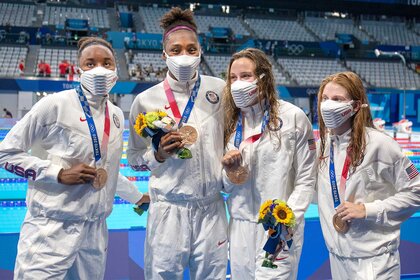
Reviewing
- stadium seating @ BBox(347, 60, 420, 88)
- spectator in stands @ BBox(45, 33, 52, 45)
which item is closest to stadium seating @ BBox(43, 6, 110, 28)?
spectator in stands @ BBox(45, 33, 52, 45)

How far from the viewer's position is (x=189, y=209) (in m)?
2.42

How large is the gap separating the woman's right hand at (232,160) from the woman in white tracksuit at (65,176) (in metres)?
0.65

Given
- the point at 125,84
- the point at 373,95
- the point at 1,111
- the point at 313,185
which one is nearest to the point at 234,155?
the point at 313,185

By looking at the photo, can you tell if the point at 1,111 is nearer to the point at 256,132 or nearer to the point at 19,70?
the point at 19,70

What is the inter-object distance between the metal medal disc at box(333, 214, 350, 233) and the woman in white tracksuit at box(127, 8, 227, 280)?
58 centimetres

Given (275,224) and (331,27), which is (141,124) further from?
(331,27)

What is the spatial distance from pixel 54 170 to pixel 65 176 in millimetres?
64

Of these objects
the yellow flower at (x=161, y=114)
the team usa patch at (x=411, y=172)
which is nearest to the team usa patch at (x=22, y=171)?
the yellow flower at (x=161, y=114)

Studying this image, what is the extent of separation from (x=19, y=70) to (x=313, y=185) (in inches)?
685

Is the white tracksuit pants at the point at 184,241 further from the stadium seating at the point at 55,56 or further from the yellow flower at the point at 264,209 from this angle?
the stadium seating at the point at 55,56

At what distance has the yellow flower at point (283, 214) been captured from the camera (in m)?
2.15

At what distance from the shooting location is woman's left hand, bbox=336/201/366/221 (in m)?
2.24

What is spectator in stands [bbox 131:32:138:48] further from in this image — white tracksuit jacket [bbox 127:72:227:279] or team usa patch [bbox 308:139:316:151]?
team usa patch [bbox 308:139:316:151]

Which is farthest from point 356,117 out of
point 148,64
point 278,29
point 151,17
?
point 278,29
